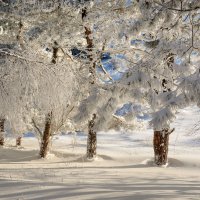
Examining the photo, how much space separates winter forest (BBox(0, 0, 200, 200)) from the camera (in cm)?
755

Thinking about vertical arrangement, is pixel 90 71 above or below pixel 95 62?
below

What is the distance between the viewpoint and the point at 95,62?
1670cm

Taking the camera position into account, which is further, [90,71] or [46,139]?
[46,139]

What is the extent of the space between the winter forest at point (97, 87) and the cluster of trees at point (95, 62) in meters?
0.03

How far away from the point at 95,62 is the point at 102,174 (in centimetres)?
Answer: 551

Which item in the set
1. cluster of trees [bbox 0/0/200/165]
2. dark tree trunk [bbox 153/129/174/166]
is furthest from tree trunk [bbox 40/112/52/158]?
dark tree trunk [bbox 153/129/174/166]

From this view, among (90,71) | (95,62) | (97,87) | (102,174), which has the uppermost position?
(95,62)

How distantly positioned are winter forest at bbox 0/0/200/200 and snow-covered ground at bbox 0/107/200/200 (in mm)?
35

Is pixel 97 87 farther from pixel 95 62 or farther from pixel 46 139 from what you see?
pixel 46 139

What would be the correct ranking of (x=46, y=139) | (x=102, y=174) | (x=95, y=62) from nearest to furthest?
1. (x=102, y=174)
2. (x=95, y=62)
3. (x=46, y=139)

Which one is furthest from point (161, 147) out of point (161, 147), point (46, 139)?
point (46, 139)

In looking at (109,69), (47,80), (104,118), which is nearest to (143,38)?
(109,69)

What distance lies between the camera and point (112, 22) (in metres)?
16.3

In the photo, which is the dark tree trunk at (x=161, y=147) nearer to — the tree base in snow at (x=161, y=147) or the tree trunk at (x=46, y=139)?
the tree base in snow at (x=161, y=147)
